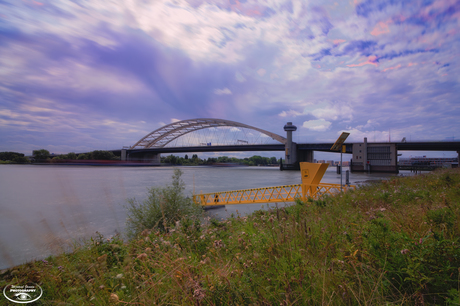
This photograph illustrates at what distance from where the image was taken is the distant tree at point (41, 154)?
8489 cm

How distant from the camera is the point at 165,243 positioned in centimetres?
329

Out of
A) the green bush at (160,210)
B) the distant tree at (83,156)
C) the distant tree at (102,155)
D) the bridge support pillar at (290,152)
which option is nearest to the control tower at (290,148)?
the bridge support pillar at (290,152)

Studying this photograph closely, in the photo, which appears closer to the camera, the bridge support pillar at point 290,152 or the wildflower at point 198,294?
the wildflower at point 198,294

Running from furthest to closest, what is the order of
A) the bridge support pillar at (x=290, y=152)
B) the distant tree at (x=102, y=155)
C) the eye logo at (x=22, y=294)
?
the distant tree at (x=102, y=155), the bridge support pillar at (x=290, y=152), the eye logo at (x=22, y=294)

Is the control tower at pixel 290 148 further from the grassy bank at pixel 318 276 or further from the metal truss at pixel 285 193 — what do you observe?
the grassy bank at pixel 318 276

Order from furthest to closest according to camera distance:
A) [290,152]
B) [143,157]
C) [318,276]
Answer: [143,157], [290,152], [318,276]

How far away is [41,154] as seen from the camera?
3460 inches

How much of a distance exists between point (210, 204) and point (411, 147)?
7139 cm

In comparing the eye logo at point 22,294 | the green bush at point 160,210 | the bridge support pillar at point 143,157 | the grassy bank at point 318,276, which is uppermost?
the bridge support pillar at point 143,157

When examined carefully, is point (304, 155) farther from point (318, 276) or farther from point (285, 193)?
point (318, 276)

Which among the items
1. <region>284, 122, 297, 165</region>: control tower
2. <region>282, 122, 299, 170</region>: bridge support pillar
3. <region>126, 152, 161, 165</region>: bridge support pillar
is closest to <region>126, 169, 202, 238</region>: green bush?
<region>282, 122, 299, 170</region>: bridge support pillar

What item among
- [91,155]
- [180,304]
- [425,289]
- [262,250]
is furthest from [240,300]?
[91,155]

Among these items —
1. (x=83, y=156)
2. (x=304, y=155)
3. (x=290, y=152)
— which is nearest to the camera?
(x=290, y=152)

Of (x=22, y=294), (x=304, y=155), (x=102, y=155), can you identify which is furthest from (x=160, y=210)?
(x=102, y=155)
